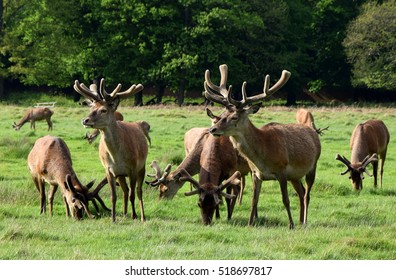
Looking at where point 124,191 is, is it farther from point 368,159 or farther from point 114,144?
point 368,159

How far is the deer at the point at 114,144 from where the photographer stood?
10078 millimetres

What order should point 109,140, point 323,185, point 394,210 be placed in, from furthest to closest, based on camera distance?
point 323,185, point 394,210, point 109,140

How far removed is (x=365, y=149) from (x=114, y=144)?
640 centimetres

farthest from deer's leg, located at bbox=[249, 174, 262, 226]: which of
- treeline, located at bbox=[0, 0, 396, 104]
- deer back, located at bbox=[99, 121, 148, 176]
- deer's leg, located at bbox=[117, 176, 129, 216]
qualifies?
treeline, located at bbox=[0, 0, 396, 104]

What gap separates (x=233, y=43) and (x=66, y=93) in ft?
39.4

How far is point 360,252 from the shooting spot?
7.95m

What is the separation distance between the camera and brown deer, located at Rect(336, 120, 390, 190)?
13.7m

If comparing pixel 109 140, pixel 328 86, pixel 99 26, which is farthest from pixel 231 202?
pixel 328 86

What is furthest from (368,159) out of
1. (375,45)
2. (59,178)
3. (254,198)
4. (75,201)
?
(375,45)

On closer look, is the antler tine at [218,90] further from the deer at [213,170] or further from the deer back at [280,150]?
the deer at [213,170]

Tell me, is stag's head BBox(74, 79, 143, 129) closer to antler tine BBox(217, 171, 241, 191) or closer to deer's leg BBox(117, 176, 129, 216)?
deer's leg BBox(117, 176, 129, 216)

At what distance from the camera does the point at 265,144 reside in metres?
9.63

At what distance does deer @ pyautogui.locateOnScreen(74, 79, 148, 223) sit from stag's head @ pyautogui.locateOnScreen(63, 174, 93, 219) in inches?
14.3
